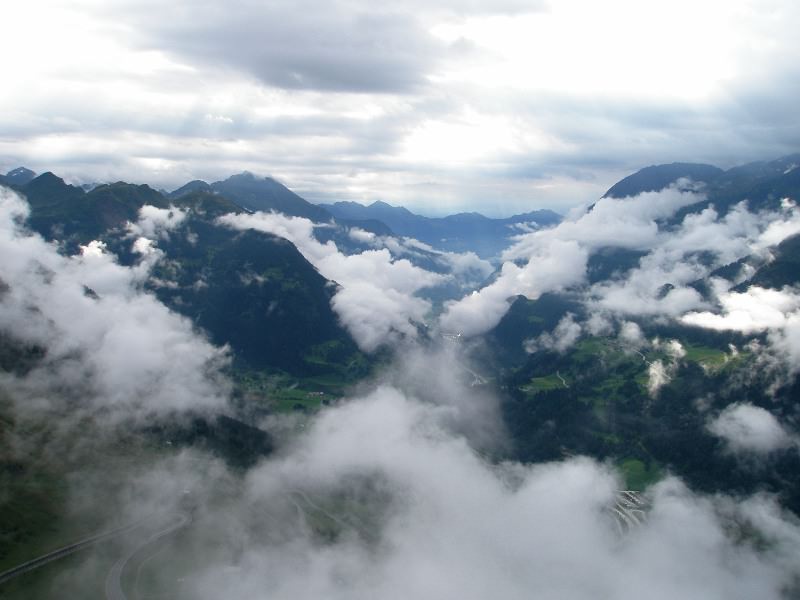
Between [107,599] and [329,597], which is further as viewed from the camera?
[329,597]

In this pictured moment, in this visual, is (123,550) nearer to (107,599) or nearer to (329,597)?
(107,599)

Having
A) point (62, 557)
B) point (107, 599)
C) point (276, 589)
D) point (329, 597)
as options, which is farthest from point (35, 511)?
point (329, 597)

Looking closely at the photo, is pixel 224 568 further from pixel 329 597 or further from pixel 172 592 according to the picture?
pixel 329 597

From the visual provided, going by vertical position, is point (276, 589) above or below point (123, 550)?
below

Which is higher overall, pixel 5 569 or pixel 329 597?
pixel 5 569

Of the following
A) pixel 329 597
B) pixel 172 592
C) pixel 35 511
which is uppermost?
pixel 35 511

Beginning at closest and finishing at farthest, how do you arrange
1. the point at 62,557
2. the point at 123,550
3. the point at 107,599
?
the point at 107,599, the point at 62,557, the point at 123,550

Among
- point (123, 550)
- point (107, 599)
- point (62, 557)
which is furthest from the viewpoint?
point (123, 550)

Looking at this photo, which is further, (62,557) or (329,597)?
(329,597)

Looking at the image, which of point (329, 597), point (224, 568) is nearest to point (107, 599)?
point (224, 568)
